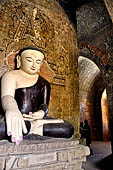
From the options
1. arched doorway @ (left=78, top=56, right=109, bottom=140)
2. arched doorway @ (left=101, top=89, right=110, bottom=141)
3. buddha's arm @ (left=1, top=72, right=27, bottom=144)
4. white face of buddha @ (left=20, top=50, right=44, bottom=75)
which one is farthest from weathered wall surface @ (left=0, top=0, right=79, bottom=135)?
arched doorway @ (left=101, top=89, right=110, bottom=141)

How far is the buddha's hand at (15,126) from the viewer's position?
60.4 inches

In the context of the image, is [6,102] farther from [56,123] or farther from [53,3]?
[53,3]

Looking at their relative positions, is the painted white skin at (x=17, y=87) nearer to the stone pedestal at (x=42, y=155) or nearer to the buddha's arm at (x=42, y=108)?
Answer: the buddha's arm at (x=42, y=108)

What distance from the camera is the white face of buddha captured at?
7.36 ft

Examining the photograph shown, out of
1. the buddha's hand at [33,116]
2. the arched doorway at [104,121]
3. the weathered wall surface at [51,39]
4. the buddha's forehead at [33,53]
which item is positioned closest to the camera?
the buddha's hand at [33,116]

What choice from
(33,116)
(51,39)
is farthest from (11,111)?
(51,39)

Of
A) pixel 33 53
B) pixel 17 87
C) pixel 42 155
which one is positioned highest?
pixel 33 53

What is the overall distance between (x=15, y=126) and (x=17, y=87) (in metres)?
0.77

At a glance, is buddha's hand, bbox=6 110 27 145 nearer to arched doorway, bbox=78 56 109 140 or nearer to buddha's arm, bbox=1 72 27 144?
buddha's arm, bbox=1 72 27 144

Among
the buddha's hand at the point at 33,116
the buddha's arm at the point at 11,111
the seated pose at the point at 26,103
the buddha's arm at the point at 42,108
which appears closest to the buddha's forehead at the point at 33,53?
the seated pose at the point at 26,103

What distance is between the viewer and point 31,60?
2.25 m

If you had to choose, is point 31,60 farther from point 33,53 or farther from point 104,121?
point 104,121

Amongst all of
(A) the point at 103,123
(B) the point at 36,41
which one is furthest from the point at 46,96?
(A) the point at 103,123

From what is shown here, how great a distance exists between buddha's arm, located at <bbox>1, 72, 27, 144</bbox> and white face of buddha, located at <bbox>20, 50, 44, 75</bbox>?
0.25 m
